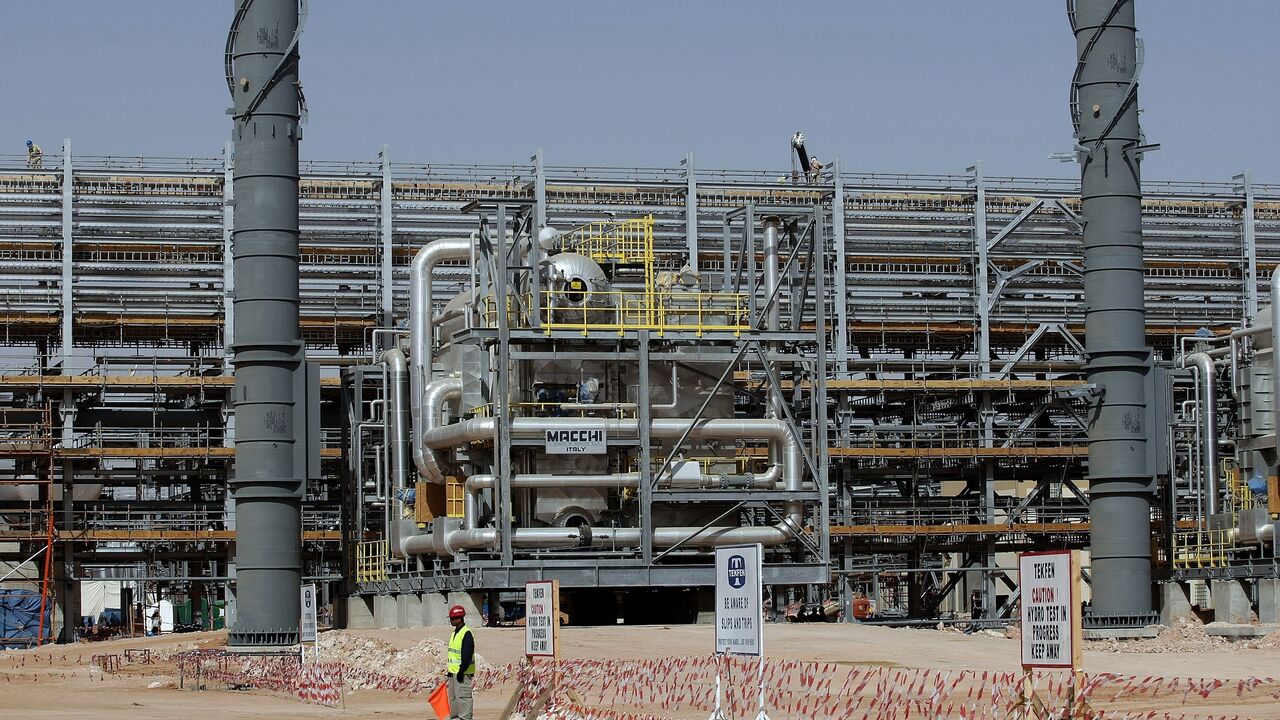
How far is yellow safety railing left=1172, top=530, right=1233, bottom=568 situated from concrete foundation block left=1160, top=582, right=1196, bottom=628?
61 cm

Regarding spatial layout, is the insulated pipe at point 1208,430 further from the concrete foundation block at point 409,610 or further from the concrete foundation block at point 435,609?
the concrete foundation block at point 409,610

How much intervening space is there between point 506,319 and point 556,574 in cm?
523

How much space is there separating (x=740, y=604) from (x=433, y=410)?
2520 centimetres

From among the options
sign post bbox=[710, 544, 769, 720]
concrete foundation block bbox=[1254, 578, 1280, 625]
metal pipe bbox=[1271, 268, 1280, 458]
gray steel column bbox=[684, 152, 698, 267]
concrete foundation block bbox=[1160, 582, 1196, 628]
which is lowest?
concrete foundation block bbox=[1160, 582, 1196, 628]

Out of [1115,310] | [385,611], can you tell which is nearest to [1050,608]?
[1115,310]

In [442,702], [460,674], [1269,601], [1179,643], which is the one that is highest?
[460,674]

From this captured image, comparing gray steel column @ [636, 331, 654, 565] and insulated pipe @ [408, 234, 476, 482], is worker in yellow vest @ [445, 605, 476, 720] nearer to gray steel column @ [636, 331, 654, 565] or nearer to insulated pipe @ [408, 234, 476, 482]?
gray steel column @ [636, 331, 654, 565]

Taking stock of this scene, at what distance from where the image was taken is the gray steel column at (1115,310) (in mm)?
40250

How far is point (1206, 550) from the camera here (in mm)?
49406

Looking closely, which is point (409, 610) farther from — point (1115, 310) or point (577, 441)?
point (1115, 310)

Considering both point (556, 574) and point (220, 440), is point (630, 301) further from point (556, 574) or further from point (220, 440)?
point (220, 440)

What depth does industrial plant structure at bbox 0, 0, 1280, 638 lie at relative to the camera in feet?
132

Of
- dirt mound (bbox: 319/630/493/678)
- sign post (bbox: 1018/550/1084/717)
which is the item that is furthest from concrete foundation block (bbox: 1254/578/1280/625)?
sign post (bbox: 1018/550/1084/717)

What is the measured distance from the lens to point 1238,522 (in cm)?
4656
